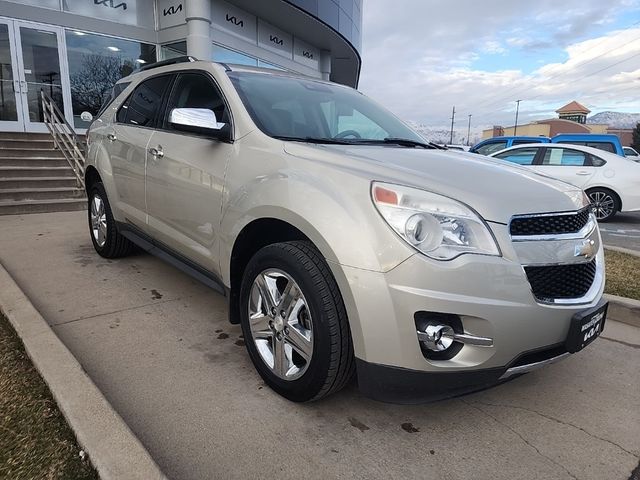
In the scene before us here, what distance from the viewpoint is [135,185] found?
3.87 metres

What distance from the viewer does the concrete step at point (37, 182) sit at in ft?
26.0

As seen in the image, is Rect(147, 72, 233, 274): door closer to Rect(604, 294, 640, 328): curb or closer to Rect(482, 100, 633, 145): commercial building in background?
Rect(604, 294, 640, 328): curb

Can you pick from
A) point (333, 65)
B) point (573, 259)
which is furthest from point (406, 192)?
point (333, 65)

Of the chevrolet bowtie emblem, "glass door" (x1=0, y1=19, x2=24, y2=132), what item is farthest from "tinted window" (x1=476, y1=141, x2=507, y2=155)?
"glass door" (x1=0, y1=19, x2=24, y2=132)

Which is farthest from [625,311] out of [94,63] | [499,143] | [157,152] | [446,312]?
[94,63]

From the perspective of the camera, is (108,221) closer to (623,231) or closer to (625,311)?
(625,311)

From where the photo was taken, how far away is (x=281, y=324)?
2.41m

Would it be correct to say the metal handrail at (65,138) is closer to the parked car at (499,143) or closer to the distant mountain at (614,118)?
the parked car at (499,143)

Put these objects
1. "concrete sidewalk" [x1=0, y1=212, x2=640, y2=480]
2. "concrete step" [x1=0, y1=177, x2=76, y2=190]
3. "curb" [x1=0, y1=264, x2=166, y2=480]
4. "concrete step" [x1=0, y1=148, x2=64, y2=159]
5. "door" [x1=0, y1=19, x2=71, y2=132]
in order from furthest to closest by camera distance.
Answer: "door" [x1=0, y1=19, x2=71, y2=132]
"concrete step" [x1=0, y1=148, x2=64, y2=159]
"concrete step" [x1=0, y1=177, x2=76, y2=190]
"concrete sidewalk" [x1=0, y1=212, x2=640, y2=480]
"curb" [x1=0, y1=264, x2=166, y2=480]

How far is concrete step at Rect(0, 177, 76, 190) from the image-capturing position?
7918 mm

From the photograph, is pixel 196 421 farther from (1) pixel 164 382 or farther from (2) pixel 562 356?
(2) pixel 562 356

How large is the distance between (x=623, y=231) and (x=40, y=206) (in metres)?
10.1

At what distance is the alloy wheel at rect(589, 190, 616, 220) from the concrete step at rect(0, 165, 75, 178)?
10267mm

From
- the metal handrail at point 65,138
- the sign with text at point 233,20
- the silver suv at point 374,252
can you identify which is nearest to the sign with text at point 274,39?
the sign with text at point 233,20
